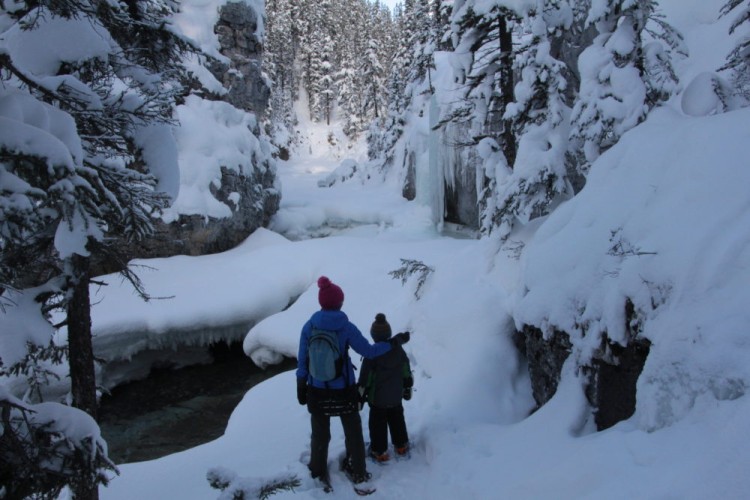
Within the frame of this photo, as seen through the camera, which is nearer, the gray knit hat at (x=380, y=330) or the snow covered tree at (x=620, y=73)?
the gray knit hat at (x=380, y=330)

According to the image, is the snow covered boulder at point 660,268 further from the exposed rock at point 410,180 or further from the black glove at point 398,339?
the exposed rock at point 410,180

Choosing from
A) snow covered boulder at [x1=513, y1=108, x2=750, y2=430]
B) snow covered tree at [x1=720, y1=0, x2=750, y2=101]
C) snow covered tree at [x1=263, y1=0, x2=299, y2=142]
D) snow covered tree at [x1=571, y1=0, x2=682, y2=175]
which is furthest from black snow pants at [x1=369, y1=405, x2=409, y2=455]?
snow covered tree at [x1=263, y1=0, x2=299, y2=142]

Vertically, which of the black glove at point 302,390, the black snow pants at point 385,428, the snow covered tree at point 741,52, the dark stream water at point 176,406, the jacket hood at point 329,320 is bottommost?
the dark stream water at point 176,406

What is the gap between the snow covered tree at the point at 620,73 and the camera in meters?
7.21

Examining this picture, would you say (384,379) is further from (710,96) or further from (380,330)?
(710,96)

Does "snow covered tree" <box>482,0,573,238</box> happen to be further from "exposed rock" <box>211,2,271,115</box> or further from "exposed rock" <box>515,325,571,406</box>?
"exposed rock" <box>211,2,271,115</box>

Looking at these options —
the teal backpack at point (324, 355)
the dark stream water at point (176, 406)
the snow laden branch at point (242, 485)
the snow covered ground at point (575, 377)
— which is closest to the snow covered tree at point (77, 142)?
the snow laden branch at point (242, 485)

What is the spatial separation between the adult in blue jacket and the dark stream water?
666 cm

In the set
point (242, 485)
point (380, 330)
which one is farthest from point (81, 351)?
point (380, 330)

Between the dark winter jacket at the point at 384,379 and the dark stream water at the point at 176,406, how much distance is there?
682cm

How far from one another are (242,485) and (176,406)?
10.0m

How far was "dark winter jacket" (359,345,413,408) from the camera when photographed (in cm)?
523

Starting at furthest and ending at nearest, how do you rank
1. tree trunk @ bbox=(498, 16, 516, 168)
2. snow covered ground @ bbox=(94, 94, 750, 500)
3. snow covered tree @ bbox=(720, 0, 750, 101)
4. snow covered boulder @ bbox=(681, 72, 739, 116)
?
tree trunk @ bbox=(498, 16, 516, 168), snow covered tree @ bbox=(720, 0, 750, 101), snow covered boulder @ bbox=(681, 72, 739, 116), snow covered ground @ bbox=(94, 94, 750, 500)

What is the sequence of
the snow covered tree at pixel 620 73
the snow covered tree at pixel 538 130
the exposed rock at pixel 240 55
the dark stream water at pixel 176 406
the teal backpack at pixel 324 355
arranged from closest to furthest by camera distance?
1. the teal backpack at pixel 324 355
2. the snow covered tree at pixel 620 73
3. the snow covered tree at pixel 538 130
4. the dark stream water at pixel 176 406
5. the exposed rock at pixel 240 55
